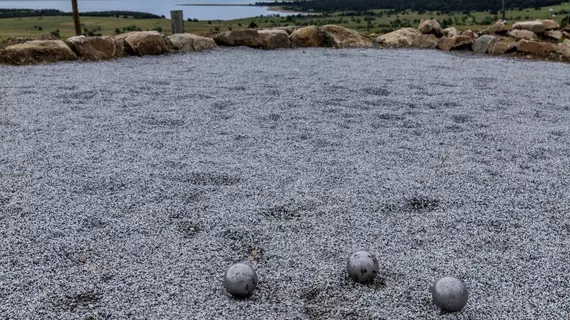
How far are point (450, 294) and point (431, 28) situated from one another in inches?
410

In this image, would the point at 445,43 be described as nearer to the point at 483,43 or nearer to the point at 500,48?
the point at 483,43

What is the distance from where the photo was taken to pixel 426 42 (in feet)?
36.9

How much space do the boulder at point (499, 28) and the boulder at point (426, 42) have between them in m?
1.63

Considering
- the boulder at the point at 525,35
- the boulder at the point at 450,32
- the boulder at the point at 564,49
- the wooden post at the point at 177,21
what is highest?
the wooden post at the point at 177,21

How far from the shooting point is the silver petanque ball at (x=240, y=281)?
7.66ft

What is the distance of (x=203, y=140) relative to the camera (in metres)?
4.72

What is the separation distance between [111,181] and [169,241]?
1.08 meters

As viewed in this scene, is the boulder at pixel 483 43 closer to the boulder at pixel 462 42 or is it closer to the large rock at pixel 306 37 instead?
the boulder at pixel 462 42

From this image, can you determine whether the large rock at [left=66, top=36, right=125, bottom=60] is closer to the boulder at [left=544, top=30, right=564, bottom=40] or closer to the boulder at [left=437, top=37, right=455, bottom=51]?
the boulder at [left=437, top=37, right=455, bottom=51]

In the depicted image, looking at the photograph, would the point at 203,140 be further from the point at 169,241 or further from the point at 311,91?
the point at 311,91

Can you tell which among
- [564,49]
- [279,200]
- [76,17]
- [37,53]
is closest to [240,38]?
[76,17]

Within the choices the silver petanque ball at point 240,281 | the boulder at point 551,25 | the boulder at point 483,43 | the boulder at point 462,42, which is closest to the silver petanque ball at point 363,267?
the silver petanque ball at point 240,281

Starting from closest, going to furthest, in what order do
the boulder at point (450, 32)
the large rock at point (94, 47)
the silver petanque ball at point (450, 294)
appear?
the silver petanque ball at point (450, 294)
the large rock at point (94, 47)
the boulder at point (450, 32)

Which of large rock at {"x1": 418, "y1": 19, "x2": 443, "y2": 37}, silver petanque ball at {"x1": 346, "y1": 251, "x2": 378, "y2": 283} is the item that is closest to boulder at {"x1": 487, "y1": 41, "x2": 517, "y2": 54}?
large rock at {"x1": 418, "y1": 19, "x2": 443, "y2": 37}
